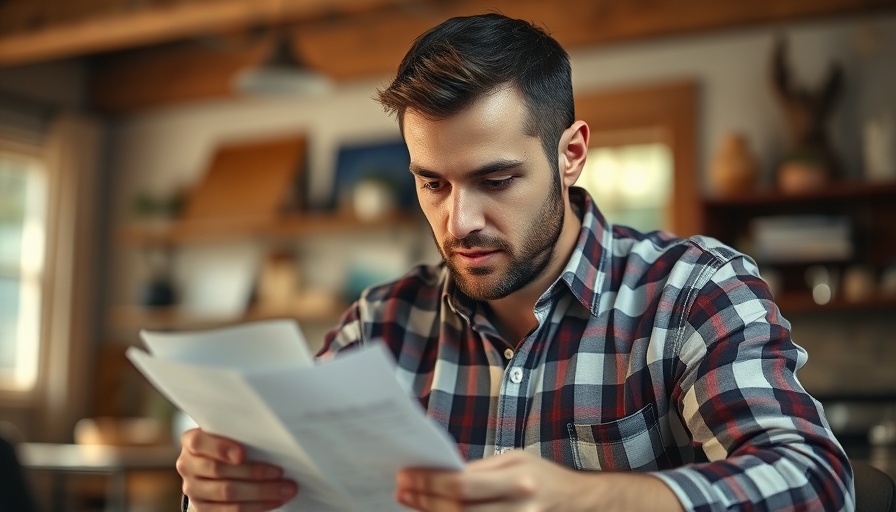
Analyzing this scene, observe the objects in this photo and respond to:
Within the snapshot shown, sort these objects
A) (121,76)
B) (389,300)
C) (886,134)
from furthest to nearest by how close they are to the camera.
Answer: (121,76), (886,134), (389,300)

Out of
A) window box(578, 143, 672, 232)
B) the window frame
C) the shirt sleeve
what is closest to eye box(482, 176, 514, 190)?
the shirt sleeve

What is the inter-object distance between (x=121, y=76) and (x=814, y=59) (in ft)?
13.5

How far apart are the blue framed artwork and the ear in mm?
3779

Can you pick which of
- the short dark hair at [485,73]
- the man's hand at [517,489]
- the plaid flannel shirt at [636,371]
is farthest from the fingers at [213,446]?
the short dark hair at [485,73]

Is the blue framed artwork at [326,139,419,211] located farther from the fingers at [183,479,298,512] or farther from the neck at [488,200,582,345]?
the fingers at [183,479,298,512]

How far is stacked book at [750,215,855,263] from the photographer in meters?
4.32

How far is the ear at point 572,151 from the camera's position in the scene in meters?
1.57

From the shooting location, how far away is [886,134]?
14.2 ft

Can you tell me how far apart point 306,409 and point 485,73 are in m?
0.62

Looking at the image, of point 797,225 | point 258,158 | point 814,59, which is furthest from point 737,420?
point 258,158

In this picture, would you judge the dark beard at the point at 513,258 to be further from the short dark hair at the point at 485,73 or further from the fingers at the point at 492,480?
the fingers at the point at 492,480

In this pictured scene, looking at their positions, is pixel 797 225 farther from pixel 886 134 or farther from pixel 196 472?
pixel 196 472

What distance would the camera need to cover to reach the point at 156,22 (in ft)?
17.0

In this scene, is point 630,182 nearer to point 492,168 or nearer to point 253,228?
point 253,228
